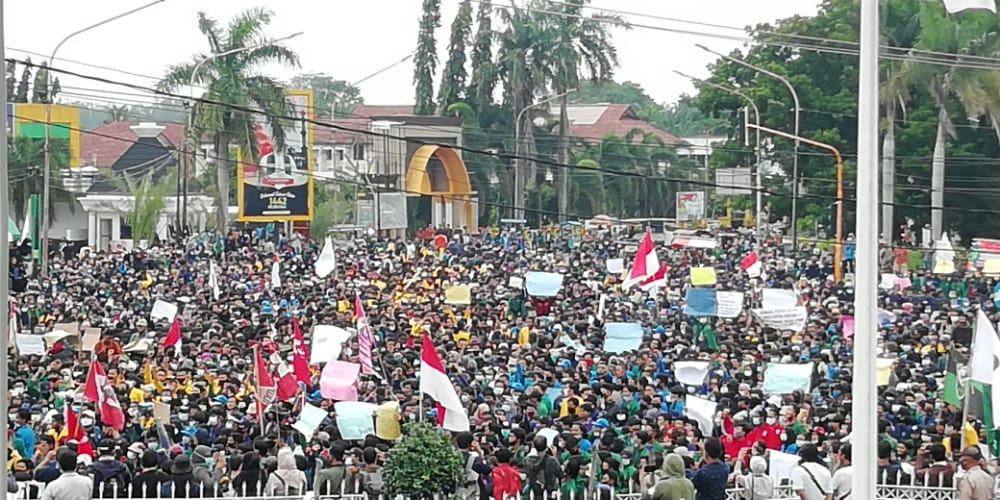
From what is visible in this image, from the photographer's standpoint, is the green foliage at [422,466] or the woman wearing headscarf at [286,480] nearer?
the green foliage at [422,466]

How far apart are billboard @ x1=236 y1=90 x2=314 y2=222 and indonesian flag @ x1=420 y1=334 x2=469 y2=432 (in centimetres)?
2046

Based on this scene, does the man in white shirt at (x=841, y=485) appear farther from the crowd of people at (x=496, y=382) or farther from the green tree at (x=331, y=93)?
the green tree at (x=331, y=93)

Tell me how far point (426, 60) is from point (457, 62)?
0.92 m

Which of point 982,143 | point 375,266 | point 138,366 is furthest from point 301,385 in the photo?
point 982,143

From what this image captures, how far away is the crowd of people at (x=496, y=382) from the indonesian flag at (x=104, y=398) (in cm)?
15

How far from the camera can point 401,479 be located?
882 centimetres

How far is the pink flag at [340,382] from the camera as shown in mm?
11750

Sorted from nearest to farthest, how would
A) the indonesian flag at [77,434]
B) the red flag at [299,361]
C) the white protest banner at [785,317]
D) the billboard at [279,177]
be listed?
the indonesian flag at [77,434], the red flag at [299,361], the white protest banner at [785,317], the billboard at [279,177]

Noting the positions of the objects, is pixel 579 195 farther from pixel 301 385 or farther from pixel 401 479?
pixel 401 479

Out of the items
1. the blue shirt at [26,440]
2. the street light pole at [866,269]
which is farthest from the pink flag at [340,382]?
the street light pole at [866,269]

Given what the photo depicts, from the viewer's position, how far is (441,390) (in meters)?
9.68

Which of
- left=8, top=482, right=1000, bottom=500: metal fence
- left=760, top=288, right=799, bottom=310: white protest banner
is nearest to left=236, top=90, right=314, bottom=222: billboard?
left=760, top=288, right=799, bottom=310: white protest banner

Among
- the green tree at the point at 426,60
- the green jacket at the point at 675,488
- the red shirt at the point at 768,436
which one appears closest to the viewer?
the green jacket at the point at 675,488

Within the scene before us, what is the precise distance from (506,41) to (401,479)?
32896 mm
